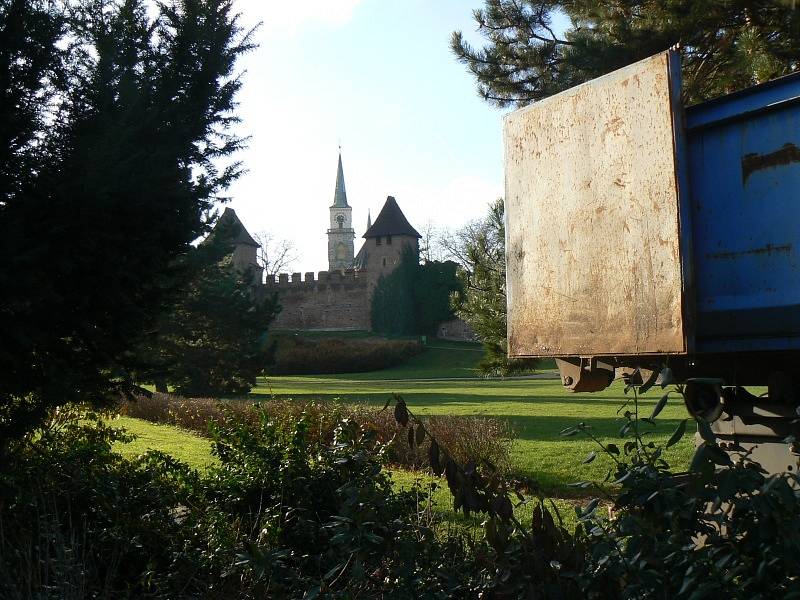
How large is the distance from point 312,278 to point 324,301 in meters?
2.49

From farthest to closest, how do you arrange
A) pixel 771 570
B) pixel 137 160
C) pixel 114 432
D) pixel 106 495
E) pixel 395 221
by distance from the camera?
pixel 395 221, pixel 114 432, pixel 106 495, pixel 137 160, pixel 771 570

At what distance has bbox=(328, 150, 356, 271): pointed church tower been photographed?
132 meters

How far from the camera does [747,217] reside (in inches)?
163

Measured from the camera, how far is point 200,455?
1301 cm

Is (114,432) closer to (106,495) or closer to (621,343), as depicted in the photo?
(106,495)

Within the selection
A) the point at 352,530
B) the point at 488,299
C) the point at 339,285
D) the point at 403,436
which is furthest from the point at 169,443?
the point at 339,285

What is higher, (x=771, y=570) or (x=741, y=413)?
(x=741, y=413)

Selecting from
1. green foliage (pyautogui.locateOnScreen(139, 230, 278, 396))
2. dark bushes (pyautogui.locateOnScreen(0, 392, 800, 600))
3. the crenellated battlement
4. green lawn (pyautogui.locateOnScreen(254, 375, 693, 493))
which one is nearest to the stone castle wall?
the crenellated battlement

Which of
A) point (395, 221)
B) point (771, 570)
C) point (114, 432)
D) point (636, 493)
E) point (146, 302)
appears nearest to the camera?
point (771, 570)

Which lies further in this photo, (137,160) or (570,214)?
(137,160)

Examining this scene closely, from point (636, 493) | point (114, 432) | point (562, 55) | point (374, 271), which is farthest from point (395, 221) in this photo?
point (636, 493)

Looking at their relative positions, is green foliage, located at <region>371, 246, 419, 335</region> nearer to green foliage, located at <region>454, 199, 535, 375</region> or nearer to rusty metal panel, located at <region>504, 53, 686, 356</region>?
green foliage, located at <region>454, 199, 535, 375</region>

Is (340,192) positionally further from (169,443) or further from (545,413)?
(169,443)

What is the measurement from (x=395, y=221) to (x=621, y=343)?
66.3 m
